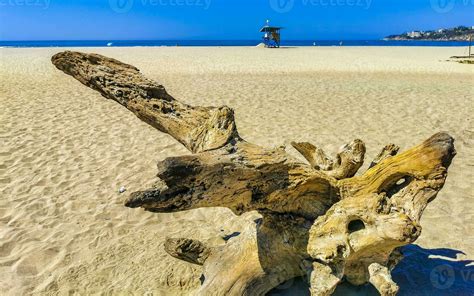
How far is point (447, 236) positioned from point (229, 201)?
10.2ft

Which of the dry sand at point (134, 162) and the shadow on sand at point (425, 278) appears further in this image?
the dry sand at point (134, 162)

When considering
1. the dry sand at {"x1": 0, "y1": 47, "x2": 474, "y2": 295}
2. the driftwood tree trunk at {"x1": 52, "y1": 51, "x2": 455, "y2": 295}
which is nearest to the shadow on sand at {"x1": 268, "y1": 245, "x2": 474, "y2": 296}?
the dry sand at {"x1": 0, "y1": 47, "x2": 474, "y2": 295}

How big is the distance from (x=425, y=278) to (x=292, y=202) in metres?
1.64

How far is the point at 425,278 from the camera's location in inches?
151

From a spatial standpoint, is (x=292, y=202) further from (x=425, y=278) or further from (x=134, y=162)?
(x=134, y=162)

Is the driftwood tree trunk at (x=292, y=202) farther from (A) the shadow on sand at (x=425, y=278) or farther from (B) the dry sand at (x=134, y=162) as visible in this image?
(B) the dry sand at (x=134, y=162)

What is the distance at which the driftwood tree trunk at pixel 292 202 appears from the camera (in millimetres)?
2779

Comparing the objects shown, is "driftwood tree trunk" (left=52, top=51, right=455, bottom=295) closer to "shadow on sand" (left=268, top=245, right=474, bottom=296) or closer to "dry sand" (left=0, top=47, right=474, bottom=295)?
"shadow on sand" (left=268, top=245, right=474, bottom=296)

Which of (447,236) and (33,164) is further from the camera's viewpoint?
(33,164)

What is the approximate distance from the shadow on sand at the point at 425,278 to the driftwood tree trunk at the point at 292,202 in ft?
0.61

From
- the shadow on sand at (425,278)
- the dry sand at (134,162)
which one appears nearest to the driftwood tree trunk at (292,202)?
the shadow on sand at (425,278)

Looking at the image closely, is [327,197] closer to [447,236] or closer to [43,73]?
[447,236]

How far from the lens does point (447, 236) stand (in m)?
4.74

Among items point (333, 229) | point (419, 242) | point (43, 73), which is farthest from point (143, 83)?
point (43, 73)
